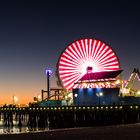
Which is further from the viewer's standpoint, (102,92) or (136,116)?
(102,92)

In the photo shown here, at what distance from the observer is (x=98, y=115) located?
6362 centimetres

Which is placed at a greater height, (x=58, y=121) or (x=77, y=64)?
(x=77, y=64)

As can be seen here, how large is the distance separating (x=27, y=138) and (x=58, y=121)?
1838 inches

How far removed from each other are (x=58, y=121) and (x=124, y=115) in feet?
41.4

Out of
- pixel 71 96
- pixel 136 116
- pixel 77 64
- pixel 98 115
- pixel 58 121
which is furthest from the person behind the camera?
pixel 71 96

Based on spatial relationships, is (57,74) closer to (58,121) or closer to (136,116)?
(58,121)

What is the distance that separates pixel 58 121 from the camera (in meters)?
68.2

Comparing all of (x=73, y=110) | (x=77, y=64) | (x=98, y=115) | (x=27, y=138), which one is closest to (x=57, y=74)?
(x=77, y=64)

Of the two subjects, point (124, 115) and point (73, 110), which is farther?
point (73, 110)

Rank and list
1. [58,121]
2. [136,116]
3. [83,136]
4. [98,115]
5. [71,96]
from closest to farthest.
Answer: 1. [83,136]
2. [136,116]
3. [98,115]
4. [58,121]
5. [71,96]

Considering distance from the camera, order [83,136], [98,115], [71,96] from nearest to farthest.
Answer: [83,136] → [98,115] → [71,96]

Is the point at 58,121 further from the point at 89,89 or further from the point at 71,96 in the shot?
the point at 71,96

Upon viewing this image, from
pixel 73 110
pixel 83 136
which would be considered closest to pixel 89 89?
pixel 73 110

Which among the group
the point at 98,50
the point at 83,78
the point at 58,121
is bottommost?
the point at 58,121
